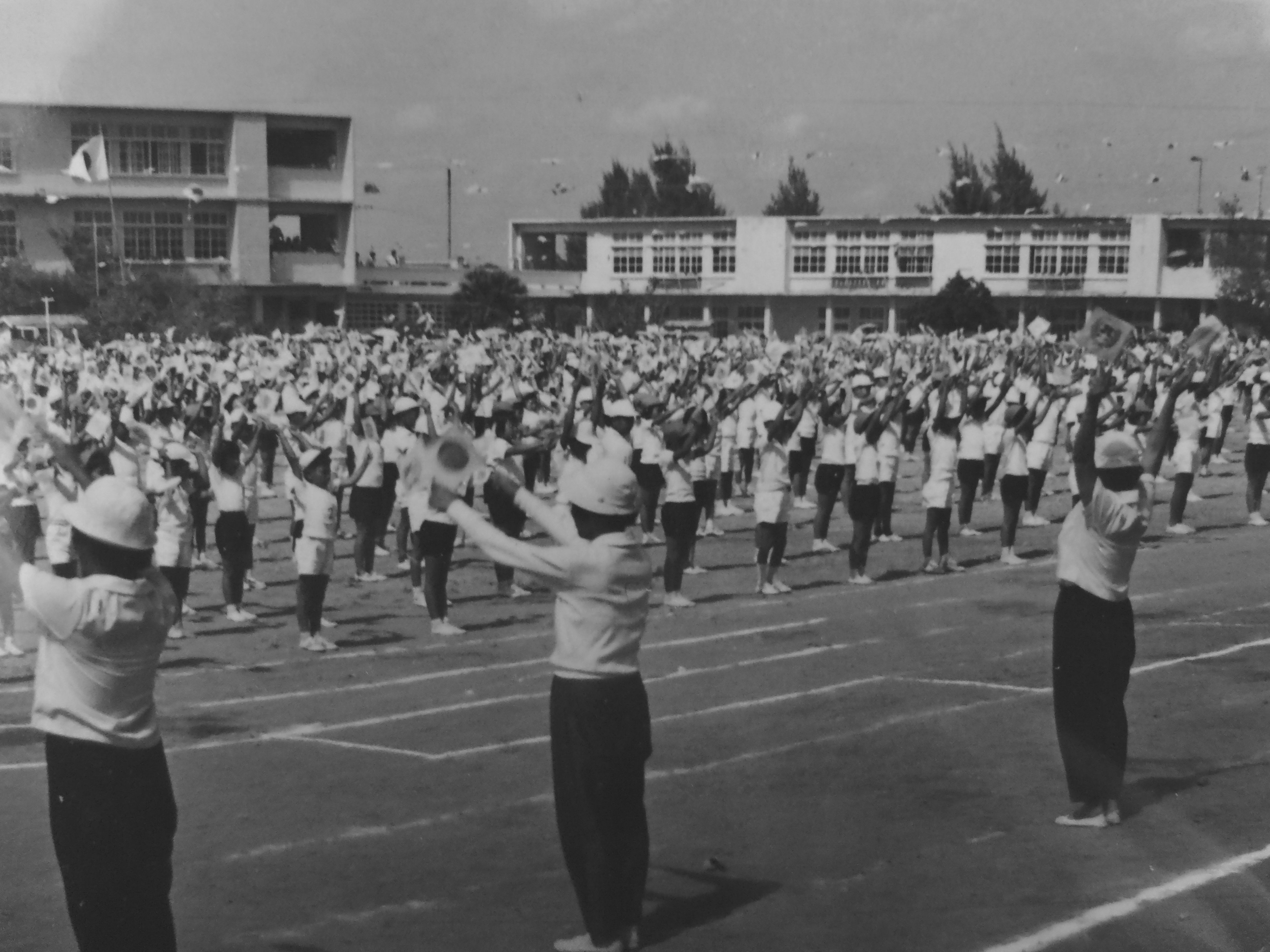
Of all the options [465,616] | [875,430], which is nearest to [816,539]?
[875,430]

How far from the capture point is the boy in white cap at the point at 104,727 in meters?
5.03

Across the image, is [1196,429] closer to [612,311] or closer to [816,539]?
[816,539]

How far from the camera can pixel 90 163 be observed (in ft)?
39.0

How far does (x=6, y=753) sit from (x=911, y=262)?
61.5 metres

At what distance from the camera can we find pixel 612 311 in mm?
52406

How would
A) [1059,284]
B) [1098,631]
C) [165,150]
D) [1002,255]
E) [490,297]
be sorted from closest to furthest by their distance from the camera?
[1098,631] → [165,150] → [490,297] → [1059,284] → [1002,255]

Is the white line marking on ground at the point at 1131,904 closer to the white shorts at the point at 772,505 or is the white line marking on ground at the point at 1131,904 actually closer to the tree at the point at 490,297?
the white shorts at the point at 772,505

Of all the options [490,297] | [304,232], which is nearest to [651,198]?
[490,297]

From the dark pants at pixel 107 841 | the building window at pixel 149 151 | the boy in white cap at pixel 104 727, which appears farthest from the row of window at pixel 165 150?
the dark pants at pixel 107 841

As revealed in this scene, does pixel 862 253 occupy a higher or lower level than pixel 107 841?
higher

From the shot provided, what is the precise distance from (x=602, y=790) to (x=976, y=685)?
231 inches

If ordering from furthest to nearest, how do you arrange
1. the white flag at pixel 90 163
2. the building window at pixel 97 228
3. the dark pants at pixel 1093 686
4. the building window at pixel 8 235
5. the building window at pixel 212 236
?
1. the building window at pixel 212 236
2. the building window at pixel 97 228
3. the building window at pixel 8 235
4. the white flag at pixel 90 163
5. the dark pants at pixel 1093 686

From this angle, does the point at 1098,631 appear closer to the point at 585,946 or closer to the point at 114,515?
the point at 585,946

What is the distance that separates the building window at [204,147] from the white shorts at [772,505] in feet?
32.6
